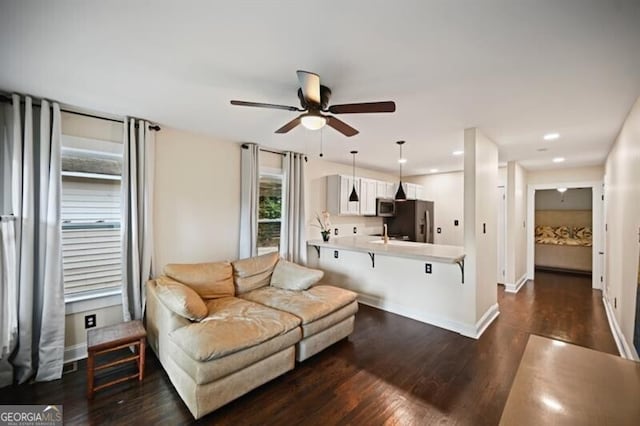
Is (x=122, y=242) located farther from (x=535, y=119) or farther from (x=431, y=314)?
(x=535, y=119)

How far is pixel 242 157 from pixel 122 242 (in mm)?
1905

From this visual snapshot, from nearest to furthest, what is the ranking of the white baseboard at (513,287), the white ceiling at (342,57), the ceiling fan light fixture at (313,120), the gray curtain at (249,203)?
1. the white ceiling at (342,57)
2. the ceiling fan light fixture at (313,120)
3. the gray curtain at (249,203)
4. the white baseboard at (513,287)

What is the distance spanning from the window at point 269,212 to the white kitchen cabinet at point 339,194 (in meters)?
1.08

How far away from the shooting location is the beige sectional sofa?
2.03 meters

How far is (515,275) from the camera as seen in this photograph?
5250mm

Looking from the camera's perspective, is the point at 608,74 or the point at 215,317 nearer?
the point at 608,74

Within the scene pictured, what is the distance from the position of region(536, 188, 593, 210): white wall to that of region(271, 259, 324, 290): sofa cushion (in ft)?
Result: 24.1

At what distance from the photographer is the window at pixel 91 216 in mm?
2787

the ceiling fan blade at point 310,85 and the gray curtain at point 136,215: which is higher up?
the ceiling fan blade at point 310,85

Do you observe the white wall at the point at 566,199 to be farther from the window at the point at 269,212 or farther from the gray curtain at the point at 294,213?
the window at the point at 269,212

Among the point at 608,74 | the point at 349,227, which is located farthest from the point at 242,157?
the point at 608,74

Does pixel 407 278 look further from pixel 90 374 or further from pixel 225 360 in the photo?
pixel 90 374

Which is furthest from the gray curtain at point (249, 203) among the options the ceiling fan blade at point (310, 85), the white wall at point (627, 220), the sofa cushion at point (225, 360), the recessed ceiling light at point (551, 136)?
the white wall at point (627, 220)

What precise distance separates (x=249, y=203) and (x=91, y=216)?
181cm
